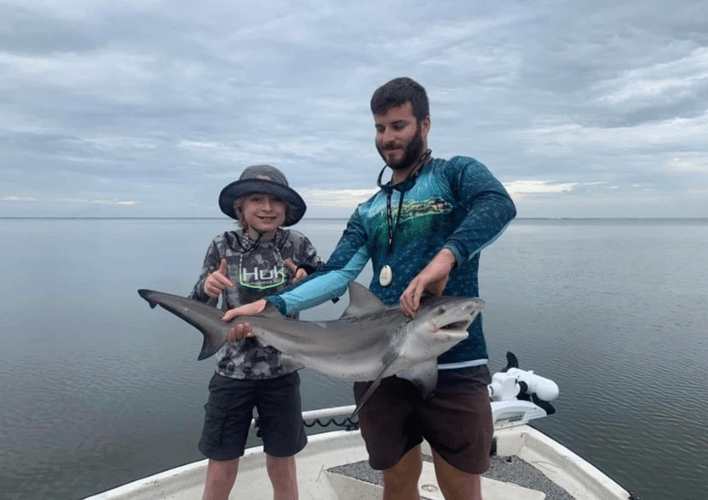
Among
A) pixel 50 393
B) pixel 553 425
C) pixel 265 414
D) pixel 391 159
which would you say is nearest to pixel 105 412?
pixel 50 393

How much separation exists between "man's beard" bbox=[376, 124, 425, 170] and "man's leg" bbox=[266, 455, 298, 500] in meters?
2.72

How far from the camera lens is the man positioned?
328cm

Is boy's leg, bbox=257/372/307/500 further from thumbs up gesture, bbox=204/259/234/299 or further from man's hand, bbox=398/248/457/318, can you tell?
man's hand, bbox=398/248/457/318

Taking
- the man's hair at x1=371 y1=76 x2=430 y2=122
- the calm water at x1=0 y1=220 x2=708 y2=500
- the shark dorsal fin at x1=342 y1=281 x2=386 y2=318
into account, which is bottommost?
the calm water at x1=0 y1=220 x2=708 y2=500

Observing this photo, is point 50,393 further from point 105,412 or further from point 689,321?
point 689,321

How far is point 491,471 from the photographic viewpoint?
19.3 ft

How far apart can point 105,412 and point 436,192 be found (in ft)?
35.7

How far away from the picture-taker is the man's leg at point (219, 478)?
14.4 feet

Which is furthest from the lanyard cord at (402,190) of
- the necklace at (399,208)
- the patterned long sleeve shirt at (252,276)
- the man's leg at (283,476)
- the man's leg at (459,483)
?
the man's leg at (283,476)

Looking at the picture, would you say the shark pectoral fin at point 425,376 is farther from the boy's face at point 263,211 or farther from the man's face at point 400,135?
the boy's face at point 263,211

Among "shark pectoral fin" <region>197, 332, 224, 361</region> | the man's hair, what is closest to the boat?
"shark pectoral fin" <region>197, 332, 224, 361</region>

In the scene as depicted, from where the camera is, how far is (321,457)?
6164 mm

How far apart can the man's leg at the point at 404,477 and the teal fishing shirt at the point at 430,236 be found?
3.01ft

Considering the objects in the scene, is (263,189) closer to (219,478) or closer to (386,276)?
(386,276)
